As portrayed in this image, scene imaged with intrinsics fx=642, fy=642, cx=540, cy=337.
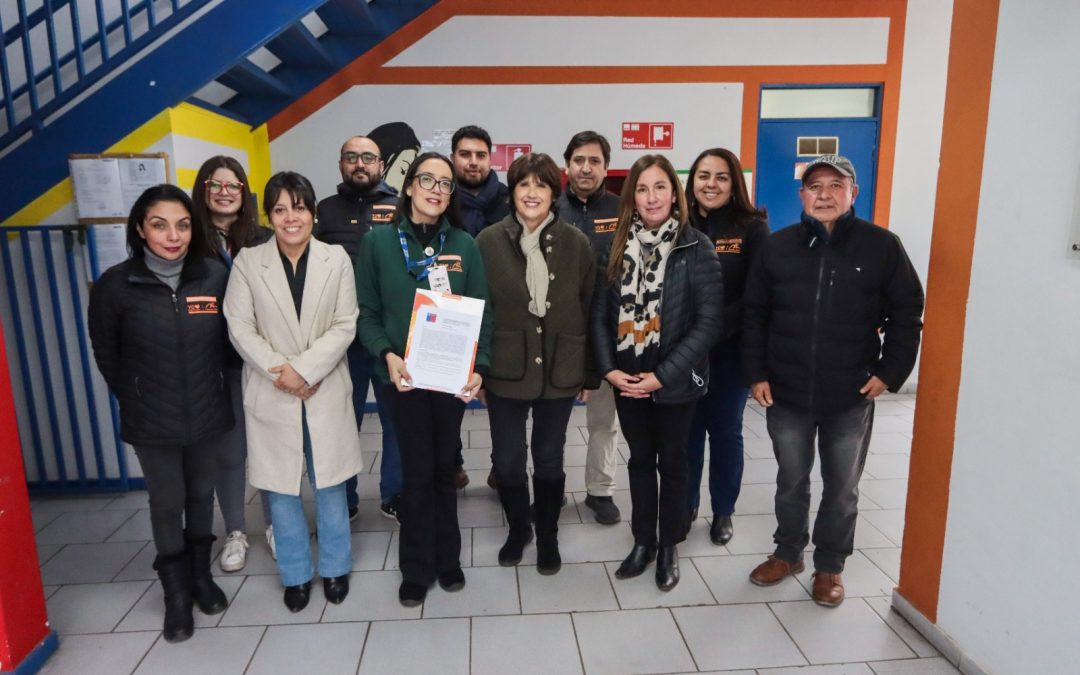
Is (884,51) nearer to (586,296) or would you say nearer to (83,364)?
(586,296)

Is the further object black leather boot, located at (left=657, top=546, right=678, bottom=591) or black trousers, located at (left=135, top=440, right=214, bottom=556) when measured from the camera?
black leather boot, located at (left=657, top=546, right=678, bottom=591)

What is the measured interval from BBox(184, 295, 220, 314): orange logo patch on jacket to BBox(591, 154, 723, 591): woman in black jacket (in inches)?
54.9

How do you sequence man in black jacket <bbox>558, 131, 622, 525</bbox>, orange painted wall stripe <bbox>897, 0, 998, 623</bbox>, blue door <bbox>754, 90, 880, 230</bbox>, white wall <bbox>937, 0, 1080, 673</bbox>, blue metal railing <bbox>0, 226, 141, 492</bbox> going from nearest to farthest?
white wall <bbox>937, 0, 1080, 673</bbox>
orange painted wall stripe <bbox>897, 0, 998, 623</bbox>
man in black jacket <bbox>558, 131, 622, 525</bbox>
blue metal railing <bbox>0, 226, 141, 492</bbox>
blue door <bbox>754, 90, 880, 230</bbox>

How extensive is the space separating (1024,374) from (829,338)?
581 millimetres

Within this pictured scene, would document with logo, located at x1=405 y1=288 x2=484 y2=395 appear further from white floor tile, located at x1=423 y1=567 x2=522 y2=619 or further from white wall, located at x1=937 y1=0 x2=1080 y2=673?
white wall, located at x1=937 y1=0 x2=1080 y2=673

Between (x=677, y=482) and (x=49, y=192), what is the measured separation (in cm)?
348

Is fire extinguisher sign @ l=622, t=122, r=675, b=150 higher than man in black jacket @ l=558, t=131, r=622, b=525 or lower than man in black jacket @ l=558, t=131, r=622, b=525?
higher

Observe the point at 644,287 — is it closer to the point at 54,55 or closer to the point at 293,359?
the point at 293,359

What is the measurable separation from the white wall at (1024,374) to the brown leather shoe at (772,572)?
63cm

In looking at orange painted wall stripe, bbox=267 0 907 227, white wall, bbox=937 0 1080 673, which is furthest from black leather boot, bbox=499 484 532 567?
orange painted wall stripe, bbox=267 0 907 227

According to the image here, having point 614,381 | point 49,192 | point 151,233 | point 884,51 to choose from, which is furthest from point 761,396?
point 884,51

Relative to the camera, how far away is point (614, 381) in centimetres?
244

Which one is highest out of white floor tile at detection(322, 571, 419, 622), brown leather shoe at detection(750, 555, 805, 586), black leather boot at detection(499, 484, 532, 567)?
black leather boot at detection(499, 484, 532, 567)

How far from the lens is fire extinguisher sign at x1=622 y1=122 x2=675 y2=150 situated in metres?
5.12
